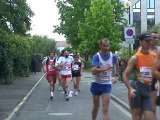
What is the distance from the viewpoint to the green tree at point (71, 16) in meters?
65.1

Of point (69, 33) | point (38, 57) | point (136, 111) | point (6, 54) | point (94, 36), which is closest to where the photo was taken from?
point (136, 111)

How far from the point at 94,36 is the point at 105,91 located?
39.1m

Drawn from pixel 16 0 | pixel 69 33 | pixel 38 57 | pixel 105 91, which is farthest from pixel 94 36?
pixel 105 91

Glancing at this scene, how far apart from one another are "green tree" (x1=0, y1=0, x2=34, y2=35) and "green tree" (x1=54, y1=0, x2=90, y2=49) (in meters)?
36.0

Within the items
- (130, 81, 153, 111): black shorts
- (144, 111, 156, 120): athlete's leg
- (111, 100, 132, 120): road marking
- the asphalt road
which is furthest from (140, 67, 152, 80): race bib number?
(111, 100, 132, 120): road marking

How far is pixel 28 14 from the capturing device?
2817 cm

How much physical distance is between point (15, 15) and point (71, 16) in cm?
3880

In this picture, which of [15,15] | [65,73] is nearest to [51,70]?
[65,73]

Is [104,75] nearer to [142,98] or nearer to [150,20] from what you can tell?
[142,98]

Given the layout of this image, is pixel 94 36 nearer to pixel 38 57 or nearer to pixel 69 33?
pixel 38 57

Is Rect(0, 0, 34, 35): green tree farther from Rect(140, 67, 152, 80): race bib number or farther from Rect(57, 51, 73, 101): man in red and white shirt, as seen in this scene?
Rect(140, 67, 152, 80): race bib number

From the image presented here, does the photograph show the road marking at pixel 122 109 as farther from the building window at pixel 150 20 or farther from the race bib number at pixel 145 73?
the building window at pixel 150 20

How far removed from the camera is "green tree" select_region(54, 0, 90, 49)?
6512 cm

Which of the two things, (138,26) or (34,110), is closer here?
(34,110)
